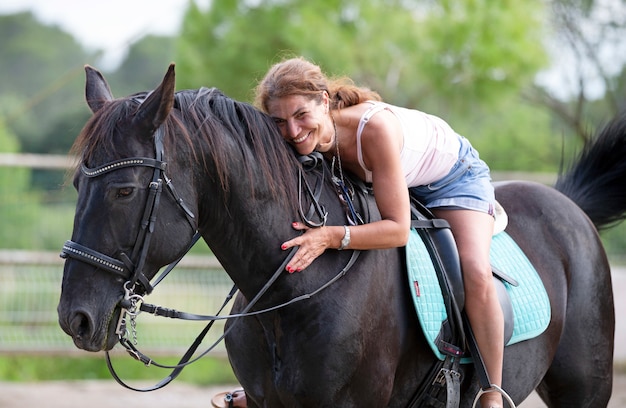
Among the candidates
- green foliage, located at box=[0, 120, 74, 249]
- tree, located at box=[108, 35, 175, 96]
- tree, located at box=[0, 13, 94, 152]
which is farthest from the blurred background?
tree, located at box=[108, 35, 175, 96]

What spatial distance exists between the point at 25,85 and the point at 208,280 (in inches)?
1031

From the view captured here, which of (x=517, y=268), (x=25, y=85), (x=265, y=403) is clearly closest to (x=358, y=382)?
(x=265, y=403)

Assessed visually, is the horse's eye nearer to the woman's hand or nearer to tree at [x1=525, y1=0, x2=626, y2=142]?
the woman's hand

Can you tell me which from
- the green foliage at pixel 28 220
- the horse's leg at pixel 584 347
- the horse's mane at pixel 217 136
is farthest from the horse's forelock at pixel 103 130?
the green foliage at pixel 28 220

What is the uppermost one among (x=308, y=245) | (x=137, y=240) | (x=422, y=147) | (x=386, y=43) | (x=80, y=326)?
(x=422, y=147)

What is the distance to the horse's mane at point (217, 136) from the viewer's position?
8.20 feet

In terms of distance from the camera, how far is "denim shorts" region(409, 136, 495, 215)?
3227 millimetres

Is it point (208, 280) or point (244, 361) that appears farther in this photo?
point (208, 280)

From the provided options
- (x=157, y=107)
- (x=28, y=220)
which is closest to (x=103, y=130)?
(x=157, y=107)

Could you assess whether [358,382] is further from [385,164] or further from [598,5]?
[598,5]

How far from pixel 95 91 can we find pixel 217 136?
1.66ft

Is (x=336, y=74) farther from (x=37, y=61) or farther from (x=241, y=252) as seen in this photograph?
(x=37, y=61)

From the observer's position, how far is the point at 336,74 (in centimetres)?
369

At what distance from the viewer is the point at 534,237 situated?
3732 mm
